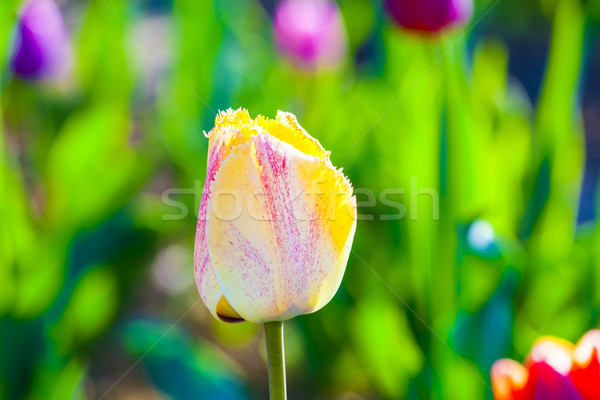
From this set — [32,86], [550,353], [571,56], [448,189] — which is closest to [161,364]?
[448,189]

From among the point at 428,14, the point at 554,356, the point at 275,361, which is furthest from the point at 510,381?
the point at 428,14

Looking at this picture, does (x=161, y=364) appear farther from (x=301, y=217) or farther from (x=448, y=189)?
(x=301, y=217)

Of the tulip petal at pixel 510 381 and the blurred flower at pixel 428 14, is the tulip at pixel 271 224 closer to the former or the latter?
the tulip petal at pixel 510 381

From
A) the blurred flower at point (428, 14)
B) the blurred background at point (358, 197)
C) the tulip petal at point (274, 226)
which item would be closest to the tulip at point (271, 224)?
the tulip petal at point (274, 226)

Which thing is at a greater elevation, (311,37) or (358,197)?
(311,37)

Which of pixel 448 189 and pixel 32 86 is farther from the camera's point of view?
pixel 32 86

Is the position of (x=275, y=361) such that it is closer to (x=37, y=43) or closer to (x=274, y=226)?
(x=274, y=226)

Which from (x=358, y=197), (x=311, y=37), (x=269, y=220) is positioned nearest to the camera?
(x=269, y=220)
